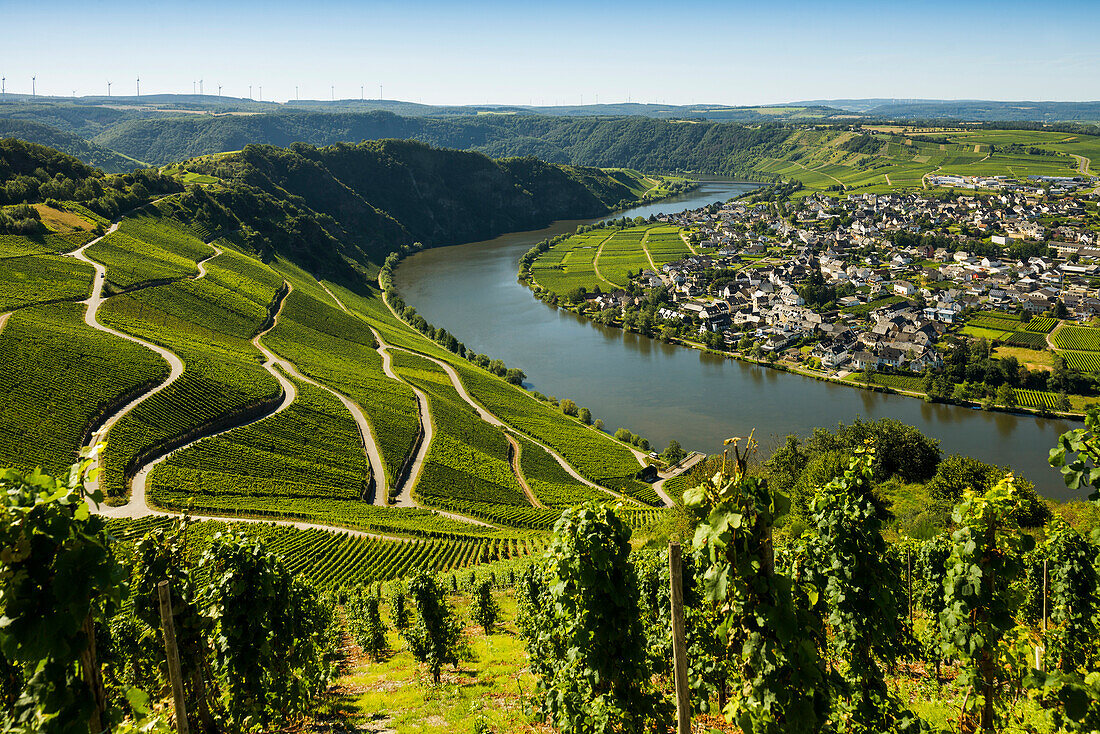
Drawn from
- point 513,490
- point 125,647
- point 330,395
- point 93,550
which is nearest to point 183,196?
point 330,395

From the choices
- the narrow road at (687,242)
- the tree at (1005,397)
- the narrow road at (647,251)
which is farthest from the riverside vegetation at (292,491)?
the narrow road at (687,242)

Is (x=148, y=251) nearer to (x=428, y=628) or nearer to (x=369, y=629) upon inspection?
(x=369, y=629)

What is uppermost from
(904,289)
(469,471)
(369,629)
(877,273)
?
(877,273)

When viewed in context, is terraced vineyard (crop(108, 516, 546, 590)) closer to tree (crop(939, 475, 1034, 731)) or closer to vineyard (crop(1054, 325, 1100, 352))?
tree (crop(939, 475, 1034, 731))

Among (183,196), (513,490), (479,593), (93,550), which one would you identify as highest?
(183,196)

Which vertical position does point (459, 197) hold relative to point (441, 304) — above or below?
above

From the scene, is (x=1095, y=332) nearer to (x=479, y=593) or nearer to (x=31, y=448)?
(x=479, y=593)

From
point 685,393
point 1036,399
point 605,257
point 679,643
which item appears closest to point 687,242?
point 605,257
